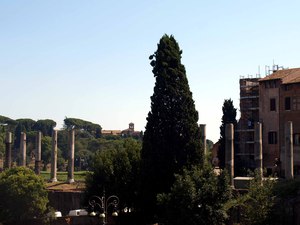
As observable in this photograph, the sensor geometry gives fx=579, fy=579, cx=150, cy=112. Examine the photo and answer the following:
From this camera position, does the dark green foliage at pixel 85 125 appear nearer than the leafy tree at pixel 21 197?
No

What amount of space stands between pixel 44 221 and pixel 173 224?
13.8 meters

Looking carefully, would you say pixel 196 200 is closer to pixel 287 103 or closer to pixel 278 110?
pixel 287 103

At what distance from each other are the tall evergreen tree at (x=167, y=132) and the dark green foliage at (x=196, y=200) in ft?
6.97

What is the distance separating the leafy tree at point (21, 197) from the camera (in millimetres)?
35875

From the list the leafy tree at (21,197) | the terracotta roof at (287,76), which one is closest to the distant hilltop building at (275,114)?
the terracotta roof at (287,76)

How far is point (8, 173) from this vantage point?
38.2 meters

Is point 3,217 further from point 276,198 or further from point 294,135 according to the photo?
point 294,135

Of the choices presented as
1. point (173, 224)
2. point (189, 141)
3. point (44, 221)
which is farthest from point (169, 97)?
point (44, 221)

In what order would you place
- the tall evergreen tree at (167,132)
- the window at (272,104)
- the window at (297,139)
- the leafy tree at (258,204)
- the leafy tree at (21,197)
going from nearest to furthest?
the leafy tree at (258,204) < the tall evergreen tree at (167,132) < the leafy tree at (21,197) < the window at (297,139) < the window at (272,104)

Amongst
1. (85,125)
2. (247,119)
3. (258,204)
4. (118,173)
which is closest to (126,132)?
(85,125)

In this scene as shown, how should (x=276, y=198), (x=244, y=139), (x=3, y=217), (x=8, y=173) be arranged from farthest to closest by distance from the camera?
(x=244, y=139) < (x=8, y=173) < (x=3, y=217) < (x=276, y=198)

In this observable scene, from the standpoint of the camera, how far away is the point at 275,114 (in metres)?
45.3

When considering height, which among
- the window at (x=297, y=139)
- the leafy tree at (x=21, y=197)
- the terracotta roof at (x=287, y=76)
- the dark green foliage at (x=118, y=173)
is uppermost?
the terracotta roof at (x=287, y=76)

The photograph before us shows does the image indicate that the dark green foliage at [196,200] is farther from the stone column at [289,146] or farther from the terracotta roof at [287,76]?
the terracotta roof at [287,76]
